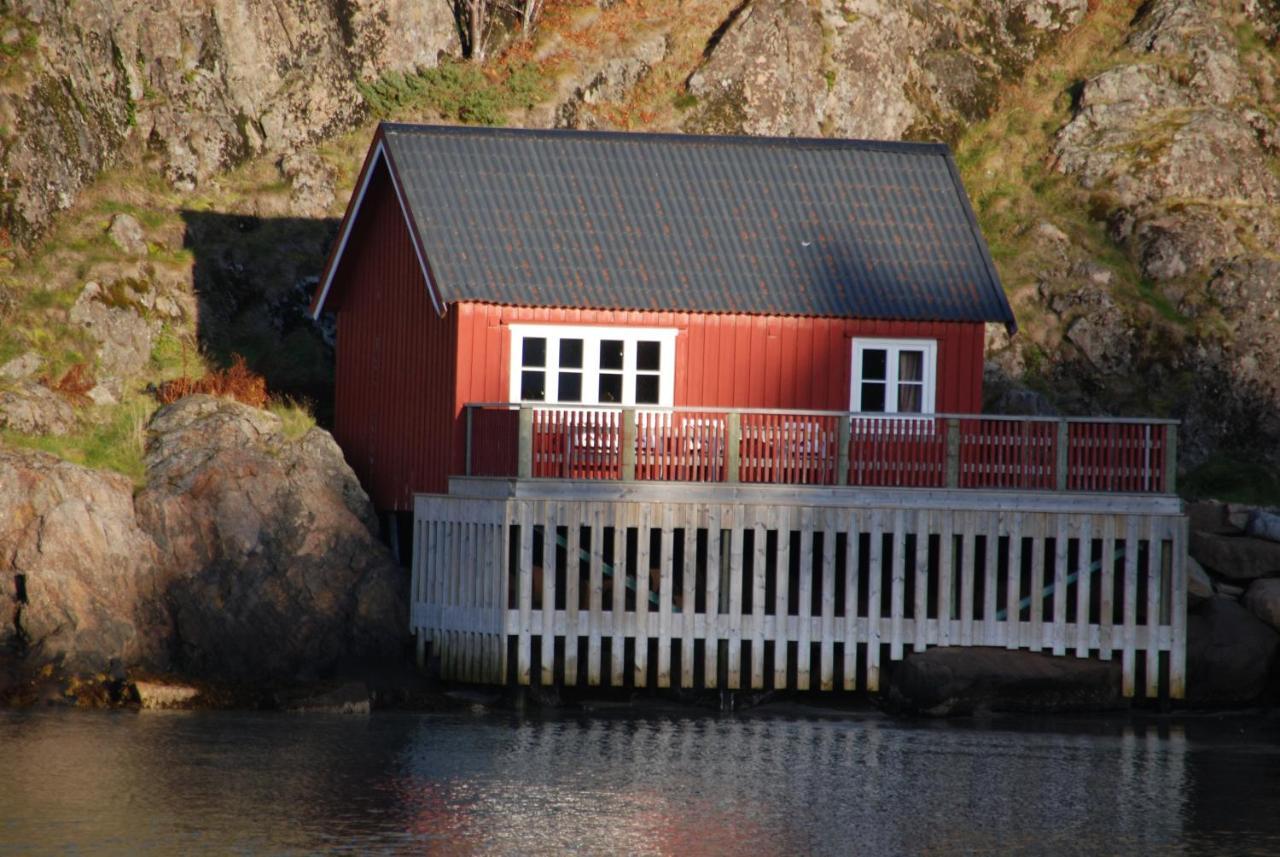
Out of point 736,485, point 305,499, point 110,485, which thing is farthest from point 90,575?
point 736,485

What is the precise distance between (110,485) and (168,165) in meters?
13.3

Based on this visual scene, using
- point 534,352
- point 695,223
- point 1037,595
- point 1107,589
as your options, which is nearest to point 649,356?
point 534,352

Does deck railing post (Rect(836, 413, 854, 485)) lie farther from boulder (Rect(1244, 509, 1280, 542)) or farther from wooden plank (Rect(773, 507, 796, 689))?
boulder (Rect(1244, 509, 1280, 542))

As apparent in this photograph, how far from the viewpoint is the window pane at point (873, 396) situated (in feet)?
93.7

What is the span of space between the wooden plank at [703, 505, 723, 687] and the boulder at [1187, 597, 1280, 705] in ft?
20.9

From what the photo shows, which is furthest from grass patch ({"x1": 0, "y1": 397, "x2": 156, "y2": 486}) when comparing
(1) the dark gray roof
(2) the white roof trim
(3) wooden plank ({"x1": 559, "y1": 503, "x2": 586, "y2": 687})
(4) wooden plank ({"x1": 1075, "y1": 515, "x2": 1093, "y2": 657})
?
(4) wooden plank ({"x1": 1075, "y1": 515, "x2": 1093, "y2": 657})

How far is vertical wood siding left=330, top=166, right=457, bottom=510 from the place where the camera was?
Result: 28188 mm

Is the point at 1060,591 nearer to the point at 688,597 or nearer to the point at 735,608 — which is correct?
the point at 735,608

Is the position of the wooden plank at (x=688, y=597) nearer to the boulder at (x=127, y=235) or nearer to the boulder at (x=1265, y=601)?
the boulder at (x=1265, y=601)

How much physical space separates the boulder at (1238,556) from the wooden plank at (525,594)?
9770 mm

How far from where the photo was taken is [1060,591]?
25.6 metres

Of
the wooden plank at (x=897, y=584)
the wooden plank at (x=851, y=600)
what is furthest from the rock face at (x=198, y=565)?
the wooden plank at (x=897, y=584)

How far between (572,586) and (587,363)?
3874 mm

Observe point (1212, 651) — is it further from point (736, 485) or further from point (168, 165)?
point (168, 165)
